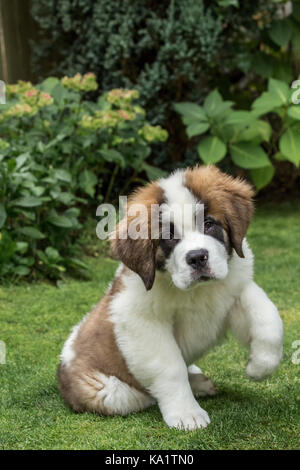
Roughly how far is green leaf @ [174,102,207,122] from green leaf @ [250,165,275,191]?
3.10 ft

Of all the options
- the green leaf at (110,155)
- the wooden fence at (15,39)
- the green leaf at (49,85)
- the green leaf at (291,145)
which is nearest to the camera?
the green leaf at (110,155)

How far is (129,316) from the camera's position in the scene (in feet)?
11.7

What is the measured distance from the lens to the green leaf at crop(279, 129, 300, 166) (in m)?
7.92

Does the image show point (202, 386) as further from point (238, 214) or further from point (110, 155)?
point (110, 155)

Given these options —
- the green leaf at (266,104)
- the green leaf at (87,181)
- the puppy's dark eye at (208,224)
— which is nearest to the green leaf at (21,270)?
the green leaf at (87,181)

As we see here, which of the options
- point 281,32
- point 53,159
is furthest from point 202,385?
point 281,32

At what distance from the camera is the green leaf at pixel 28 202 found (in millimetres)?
6148

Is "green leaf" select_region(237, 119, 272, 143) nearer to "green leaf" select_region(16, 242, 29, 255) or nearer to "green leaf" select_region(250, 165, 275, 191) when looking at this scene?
"green leaf" select_region(250, 165, 275, 191)

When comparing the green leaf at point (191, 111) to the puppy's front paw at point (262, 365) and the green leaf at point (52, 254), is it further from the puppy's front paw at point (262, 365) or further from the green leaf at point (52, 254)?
the puppy's front paw at point (262, 365)

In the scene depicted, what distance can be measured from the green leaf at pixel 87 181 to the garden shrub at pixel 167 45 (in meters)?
1.52

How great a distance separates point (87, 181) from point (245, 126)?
83.9 inches

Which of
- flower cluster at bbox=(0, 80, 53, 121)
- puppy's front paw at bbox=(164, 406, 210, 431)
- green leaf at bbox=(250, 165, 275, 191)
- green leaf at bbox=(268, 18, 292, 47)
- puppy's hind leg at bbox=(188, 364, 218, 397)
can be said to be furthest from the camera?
green leaf at bbox=(268, 18, 292, 47)

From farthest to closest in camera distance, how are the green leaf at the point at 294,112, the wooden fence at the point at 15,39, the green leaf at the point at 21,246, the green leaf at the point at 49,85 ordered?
the wooden fence at the point at 15,39, the green leaf at the point at 294,112, the green leaf at the point at 49,85, the green leaf at the point at 21,246

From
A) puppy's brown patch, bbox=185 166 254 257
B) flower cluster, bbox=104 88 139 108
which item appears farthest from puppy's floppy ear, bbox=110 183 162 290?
flower cluster, bbox=104 88 139 108
